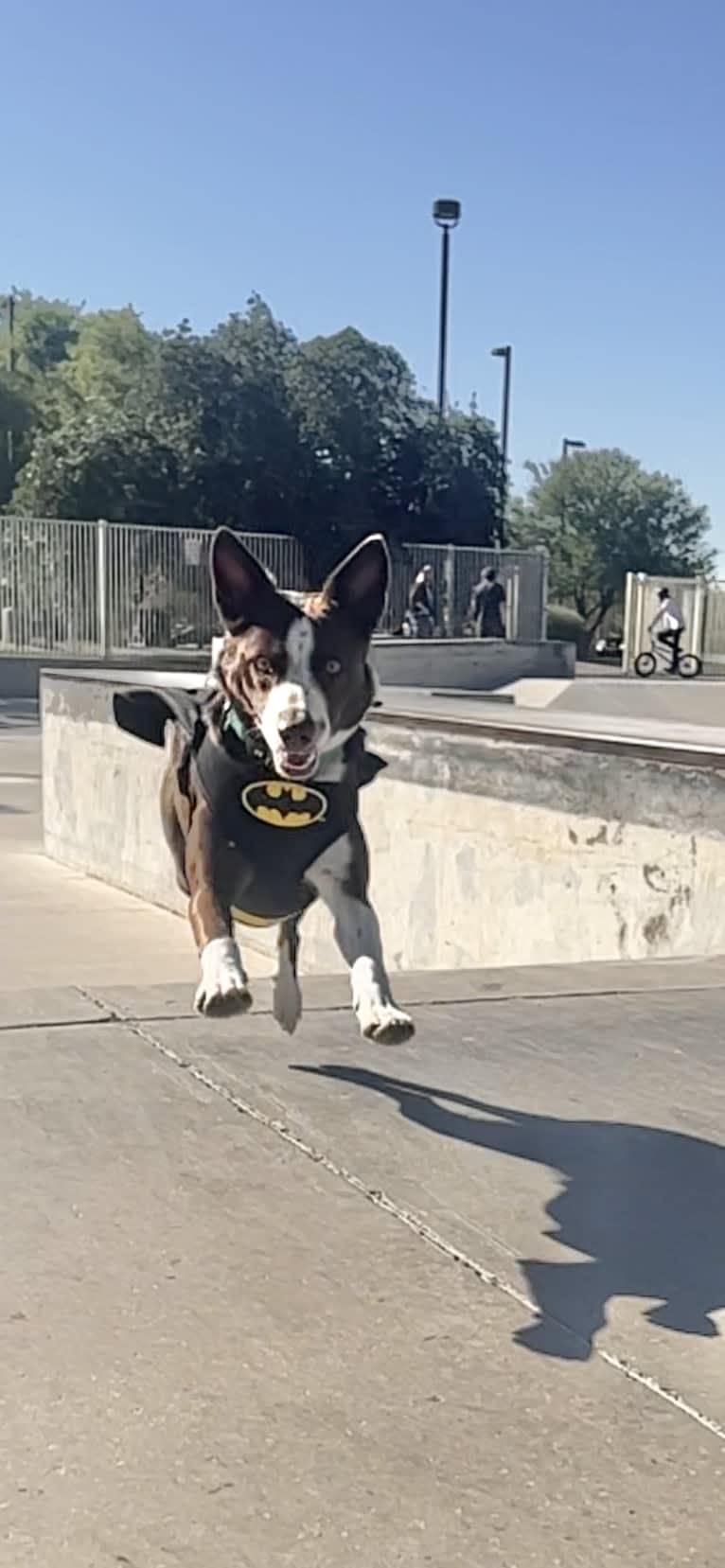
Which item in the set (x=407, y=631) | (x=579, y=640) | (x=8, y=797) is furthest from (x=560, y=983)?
(x=579, y=640)

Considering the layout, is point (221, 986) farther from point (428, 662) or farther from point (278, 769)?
point (428, 662)

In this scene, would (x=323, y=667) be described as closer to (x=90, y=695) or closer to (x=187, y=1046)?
(x=187, y=1046)

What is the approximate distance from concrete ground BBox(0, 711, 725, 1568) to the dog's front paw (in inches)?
16.4

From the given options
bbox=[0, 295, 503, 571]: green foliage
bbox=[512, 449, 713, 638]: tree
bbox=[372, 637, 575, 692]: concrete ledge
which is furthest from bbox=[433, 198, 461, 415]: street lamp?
bbox=[512, 449, 713, 638]: tree

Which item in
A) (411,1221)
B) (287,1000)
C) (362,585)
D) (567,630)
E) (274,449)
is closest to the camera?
(362,585)

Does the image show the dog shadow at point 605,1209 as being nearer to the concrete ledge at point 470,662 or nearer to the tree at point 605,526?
the concrete ledge at point 470,662

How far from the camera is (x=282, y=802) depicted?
11.2 feet

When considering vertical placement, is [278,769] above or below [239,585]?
below

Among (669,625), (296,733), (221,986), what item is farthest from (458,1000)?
(669,625)

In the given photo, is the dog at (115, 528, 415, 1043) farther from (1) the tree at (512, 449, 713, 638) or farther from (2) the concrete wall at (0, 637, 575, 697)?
(1) the tree at (512, 449, 713, 638)

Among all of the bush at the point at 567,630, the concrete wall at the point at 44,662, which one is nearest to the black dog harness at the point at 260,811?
the concrete wall at the point at 44,662

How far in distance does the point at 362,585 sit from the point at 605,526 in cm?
6058

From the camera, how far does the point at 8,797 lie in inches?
634

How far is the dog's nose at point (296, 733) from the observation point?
3084 millimetres
